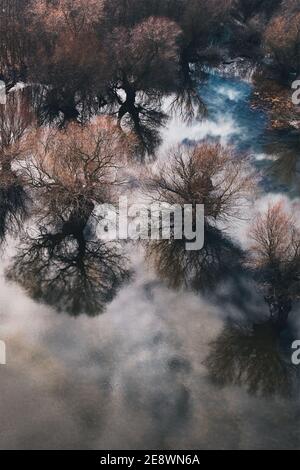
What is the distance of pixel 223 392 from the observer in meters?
32.4

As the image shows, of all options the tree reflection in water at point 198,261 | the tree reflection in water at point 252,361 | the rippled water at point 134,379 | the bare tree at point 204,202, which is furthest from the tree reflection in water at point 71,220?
the tree reflection in water at point 252,361

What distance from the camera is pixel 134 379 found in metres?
33.2

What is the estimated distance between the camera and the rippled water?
30.0 meters

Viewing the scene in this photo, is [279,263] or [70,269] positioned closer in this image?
[279,263]

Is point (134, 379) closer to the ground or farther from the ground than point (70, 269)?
closer to the ground

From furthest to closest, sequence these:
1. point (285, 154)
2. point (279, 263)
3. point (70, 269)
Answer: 1. point (285, 154)
2. point (70, 269)
3. point (279, 263)

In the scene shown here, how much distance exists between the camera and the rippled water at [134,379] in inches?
1180

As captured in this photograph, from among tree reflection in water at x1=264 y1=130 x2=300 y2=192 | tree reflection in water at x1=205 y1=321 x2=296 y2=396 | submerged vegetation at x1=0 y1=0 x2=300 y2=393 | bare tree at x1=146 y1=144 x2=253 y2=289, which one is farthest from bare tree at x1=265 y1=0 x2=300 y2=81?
tree reflection in water at x1=205 y1=321 x2=296 y2=396

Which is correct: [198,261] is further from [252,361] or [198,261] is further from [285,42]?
[285,42]

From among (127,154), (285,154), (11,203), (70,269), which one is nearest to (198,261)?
(70,269)

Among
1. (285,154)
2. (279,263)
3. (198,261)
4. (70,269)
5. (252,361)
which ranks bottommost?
(252,361)

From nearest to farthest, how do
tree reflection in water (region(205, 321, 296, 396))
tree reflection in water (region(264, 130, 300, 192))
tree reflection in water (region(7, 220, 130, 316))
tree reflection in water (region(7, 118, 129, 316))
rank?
tree reflection in water (region(205, 321, 296, 396)) < tree reflection in water (region(7, 220, 130, 316)) < tree reflection in water (region(7, 118, 129, 316)) < tree reflection in water (region(264, 130, 300, 192))

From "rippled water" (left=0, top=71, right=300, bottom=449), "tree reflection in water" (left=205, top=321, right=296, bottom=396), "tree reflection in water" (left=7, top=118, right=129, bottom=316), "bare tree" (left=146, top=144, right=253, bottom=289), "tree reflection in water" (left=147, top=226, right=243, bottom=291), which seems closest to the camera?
"rippled water" (left=0, top=71, right=300, bottom=449)

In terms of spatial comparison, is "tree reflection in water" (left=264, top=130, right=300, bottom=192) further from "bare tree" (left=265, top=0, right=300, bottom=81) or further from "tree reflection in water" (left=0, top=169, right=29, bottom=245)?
"tree reflection in water" (left=0, top=169, right=29, bottom=245)
